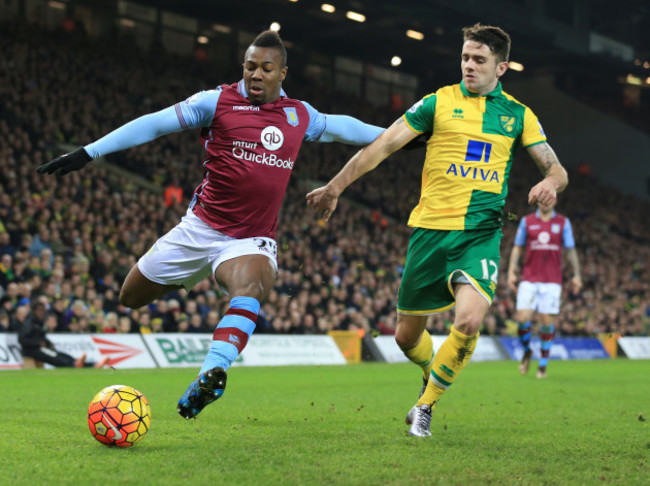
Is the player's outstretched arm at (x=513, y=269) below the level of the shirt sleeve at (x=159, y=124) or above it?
below

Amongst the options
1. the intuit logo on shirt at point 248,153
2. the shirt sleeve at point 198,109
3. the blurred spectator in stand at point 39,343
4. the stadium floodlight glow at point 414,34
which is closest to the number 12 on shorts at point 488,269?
the intuit logo on shirt at point 248,153

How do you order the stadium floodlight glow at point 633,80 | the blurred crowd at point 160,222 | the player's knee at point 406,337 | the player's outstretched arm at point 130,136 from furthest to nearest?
the stadium floodlight glow at point 633,80 → the blurred crowd at point 160,222 → the player's knee at point 406,337 → the player's outstretched arm at point 130,136

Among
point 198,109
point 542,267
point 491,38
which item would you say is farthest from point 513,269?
point 198,109

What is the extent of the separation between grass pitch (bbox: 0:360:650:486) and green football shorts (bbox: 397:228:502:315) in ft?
3.36

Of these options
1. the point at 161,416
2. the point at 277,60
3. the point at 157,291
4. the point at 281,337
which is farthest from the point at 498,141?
the point at 281,337

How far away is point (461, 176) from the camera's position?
625 cm

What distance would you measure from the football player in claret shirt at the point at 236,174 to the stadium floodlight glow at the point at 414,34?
1054 inches

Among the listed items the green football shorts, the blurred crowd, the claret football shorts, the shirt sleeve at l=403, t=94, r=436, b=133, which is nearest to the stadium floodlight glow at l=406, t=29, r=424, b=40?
the blurred crowd

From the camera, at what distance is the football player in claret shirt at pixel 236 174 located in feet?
19.4

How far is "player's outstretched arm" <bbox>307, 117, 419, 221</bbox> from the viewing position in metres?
5.67

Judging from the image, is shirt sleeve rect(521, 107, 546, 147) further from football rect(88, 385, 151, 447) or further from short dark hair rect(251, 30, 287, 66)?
football rect(88, 385, 151, 447)

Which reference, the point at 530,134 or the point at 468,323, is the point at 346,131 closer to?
the point at 530,134

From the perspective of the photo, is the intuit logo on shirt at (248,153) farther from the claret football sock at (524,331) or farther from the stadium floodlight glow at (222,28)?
the stadium floodlight glow at (222,28)

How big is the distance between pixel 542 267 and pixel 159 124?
29.3ft
